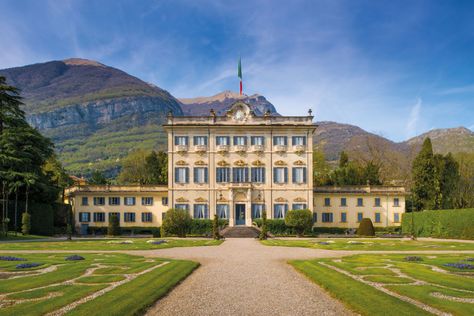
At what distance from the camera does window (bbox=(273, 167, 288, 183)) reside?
2036 inches

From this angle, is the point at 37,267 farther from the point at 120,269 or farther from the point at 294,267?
the point at 294,267

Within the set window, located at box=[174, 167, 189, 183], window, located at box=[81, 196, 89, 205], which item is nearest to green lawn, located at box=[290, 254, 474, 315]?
window, located at box=[174, 167, 189, 183]

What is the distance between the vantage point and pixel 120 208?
2094 inches

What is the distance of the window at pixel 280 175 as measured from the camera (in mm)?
51719

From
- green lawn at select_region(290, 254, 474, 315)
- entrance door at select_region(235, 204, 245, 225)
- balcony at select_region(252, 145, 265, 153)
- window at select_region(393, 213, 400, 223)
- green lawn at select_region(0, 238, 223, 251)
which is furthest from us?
window at select_region(393, 213, 400, 223)

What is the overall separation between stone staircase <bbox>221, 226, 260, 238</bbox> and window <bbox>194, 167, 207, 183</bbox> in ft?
22.9

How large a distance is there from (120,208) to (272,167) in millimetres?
18418

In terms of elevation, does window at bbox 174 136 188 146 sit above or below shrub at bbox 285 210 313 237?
above

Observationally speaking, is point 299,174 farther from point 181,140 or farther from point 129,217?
point 129,217

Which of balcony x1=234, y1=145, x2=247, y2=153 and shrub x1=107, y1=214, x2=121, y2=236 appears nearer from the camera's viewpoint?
shrub x1=107, y1=214, x2=121, y2=236

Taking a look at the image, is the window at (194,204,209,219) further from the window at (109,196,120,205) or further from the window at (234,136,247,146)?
the window at (109,196,120,205)

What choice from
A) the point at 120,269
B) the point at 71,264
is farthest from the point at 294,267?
the point at 71,264

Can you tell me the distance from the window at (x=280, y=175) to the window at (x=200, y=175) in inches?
314

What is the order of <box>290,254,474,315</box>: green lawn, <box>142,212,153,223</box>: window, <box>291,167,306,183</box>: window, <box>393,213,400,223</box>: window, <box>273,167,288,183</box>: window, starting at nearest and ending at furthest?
<box>290,254,474,315</box>: green lawn, <box>273,167,288,183</box>: window, <box>291,167,306,183</box>: window, <box>142,212,153,223</box>: window, <box>393,213,400,223</box>: window
